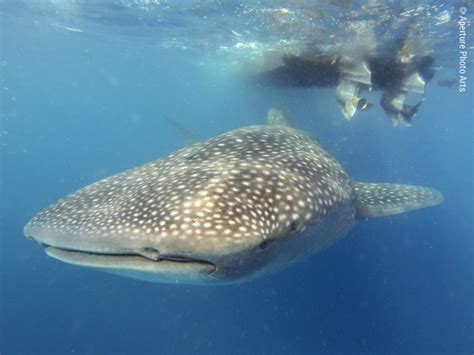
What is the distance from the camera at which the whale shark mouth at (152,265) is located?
127 inches

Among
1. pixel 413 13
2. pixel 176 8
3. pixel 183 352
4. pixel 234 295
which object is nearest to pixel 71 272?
pixel 183 352

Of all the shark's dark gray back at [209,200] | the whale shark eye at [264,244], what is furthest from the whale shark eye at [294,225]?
the whale shark eye at [264,244]

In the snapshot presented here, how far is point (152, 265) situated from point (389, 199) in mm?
5188

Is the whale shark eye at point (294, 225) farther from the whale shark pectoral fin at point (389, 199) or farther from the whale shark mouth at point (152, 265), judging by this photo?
the whale shark pectoral fin at point (389, 199)

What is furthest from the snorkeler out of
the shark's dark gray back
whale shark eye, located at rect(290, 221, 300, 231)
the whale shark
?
whale shark eye, located at rect(290, 221, 300, 231)

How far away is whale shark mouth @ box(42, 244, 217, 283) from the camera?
322cm

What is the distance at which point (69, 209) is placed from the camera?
167 inches

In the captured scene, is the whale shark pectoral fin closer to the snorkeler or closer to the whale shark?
the whale shark

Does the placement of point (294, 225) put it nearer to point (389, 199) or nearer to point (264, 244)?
point (264, 244)

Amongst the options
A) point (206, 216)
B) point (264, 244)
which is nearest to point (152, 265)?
point (206, 216)

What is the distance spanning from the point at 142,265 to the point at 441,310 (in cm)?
1475

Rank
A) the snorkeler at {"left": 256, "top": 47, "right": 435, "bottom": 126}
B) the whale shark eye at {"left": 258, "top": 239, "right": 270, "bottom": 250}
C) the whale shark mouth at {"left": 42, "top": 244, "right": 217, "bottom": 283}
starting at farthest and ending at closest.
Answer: the snorkeler at {"left": 256, "top": 47, "right": 435, "bottom": 126} → the whale shark eye at {"left": 258, "top": 239, "right": 270, "bottom": 250} → the whale shark mouth at {"left": 42, "top": 244, "right": 217, "bottom": 283}

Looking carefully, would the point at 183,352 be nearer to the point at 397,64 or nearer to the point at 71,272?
the point at 71,272

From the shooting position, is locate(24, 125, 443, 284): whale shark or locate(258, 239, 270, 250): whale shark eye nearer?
locate(24, 125, 443, 284): whale shark
